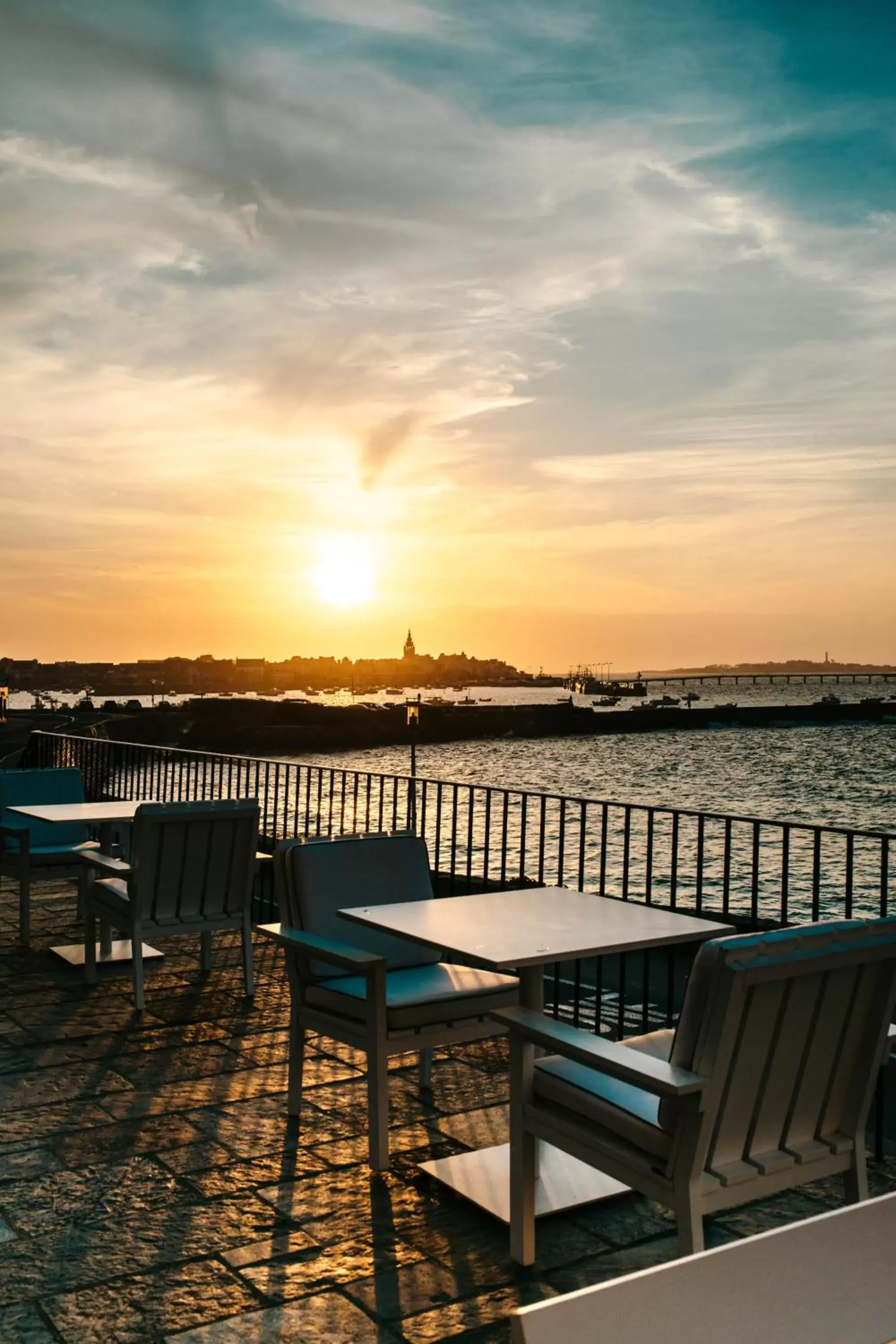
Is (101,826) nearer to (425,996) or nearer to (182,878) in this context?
(182,878)

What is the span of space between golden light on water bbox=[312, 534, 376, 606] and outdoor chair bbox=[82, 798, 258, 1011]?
23141 mm

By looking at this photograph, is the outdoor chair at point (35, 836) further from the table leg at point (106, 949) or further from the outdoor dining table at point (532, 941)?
the outdoor dining table at point (532, 941)

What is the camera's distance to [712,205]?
398 inches

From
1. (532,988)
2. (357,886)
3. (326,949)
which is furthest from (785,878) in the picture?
(326,949)

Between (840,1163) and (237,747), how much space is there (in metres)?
85.3

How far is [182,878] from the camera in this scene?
21.5 ft

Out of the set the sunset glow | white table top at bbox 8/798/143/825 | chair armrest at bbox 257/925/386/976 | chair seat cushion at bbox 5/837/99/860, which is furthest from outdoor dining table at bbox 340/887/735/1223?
the sunset glow

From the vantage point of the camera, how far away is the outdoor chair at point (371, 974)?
4.40 metres

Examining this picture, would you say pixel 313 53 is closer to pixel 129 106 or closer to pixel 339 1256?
pixel 129 106

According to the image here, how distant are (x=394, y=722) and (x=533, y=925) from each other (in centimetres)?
9962

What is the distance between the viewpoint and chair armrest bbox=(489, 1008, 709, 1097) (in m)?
2.91

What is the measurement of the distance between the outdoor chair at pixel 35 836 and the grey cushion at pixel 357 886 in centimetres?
267

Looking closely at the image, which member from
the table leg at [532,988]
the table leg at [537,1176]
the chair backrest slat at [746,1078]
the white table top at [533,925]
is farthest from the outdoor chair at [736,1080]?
the table leg at [532,988]

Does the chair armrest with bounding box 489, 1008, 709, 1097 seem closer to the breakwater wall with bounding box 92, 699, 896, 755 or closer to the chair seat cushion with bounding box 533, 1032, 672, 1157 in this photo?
the chair seat cushion with bounding box 533, 1032, 672, 1157
